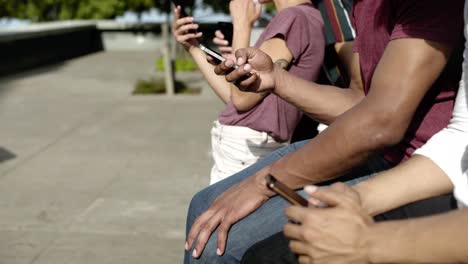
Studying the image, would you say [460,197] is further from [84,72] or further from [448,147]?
[84,72]

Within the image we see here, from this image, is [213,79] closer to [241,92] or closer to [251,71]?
[241,92]

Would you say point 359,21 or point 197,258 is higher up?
point 359,21

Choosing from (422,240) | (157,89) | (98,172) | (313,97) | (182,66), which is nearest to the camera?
(422,240)

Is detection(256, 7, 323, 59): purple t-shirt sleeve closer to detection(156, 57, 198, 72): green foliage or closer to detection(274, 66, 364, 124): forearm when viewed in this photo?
detection(274, 66, 364, 124): forearm

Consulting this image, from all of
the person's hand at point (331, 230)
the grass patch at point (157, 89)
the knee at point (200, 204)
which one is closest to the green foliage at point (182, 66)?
the grass patch at point (157, 89)

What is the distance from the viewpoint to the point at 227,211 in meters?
2.03

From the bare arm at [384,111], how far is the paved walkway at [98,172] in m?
1.82

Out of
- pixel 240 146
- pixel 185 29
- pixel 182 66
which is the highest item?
pixel 185 29

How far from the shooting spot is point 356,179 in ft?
6.82

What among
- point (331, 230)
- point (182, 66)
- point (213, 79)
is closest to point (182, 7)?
point (213, 79)

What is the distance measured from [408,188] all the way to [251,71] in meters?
0.71

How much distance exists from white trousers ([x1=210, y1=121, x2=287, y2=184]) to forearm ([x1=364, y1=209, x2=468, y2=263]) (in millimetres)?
1525

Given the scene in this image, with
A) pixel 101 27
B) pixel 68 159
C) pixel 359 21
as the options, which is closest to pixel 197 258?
pixel 359 21

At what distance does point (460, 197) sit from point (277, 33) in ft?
4.53
